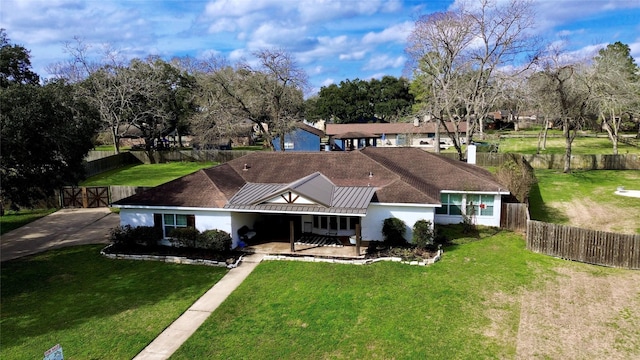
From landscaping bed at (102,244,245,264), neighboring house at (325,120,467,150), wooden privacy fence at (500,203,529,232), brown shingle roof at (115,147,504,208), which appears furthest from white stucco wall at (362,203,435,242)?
Answer: neighboring house at (325,120,467,150)

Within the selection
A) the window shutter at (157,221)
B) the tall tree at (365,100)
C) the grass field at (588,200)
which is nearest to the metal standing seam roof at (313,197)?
the window shutter at (157,221)

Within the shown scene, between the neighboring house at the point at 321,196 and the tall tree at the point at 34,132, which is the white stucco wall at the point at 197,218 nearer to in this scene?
the neighboring house at the point at 321,196

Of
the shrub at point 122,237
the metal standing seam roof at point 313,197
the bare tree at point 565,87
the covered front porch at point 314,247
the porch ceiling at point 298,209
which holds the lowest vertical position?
the covered front porch at point 314,247

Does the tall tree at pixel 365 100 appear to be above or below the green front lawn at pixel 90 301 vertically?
above

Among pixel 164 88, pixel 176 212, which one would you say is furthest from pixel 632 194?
pixel 164 88

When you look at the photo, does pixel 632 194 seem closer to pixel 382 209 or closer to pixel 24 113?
pixel 382 209

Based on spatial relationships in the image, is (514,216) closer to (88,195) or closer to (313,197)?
(313,197)

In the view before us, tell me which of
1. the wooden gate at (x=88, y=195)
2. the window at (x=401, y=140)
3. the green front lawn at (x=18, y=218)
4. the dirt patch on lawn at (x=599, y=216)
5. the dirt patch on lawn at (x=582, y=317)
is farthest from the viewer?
the window at (x=401, y=140)
